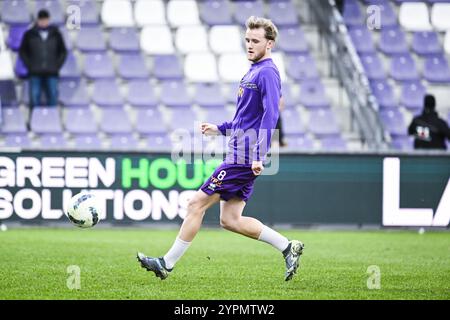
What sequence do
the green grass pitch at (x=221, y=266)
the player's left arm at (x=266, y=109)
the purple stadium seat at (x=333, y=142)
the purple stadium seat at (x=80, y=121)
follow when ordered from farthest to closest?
1. the purple stadium seat at (x=333, y=142)
2. the purple stadium seat at (x=80, y=121)
3. the player's left arm at (x=266, y=109)
4. the green grass pitch at (x=221, y=266)

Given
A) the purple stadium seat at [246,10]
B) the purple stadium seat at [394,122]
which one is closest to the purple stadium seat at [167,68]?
the purple stadium seat at [246,10]

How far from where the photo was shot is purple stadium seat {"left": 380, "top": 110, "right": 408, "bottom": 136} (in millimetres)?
18531

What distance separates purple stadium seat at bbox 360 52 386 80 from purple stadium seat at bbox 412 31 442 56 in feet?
3.54

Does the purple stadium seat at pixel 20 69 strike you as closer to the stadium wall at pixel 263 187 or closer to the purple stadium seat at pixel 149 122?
the purple stadium seat at pixel 149 122

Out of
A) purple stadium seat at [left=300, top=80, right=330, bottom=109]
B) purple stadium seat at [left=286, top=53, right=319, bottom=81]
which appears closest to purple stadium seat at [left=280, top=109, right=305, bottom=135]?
purple stadium seat at [left=300, top=80, right=330, bottom=109]

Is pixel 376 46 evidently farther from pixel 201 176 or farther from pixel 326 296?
pixel 326 296

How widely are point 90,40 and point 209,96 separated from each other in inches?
103

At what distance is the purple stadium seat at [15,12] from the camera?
19.3m

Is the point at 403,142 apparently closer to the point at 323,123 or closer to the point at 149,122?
the point at 323,123

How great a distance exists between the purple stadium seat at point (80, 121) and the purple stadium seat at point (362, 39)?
18.0ft

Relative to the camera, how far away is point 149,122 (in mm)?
18281

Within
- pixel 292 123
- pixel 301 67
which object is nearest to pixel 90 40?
pixel 301 67

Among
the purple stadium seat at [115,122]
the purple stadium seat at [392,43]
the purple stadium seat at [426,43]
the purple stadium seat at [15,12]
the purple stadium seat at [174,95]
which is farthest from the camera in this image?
the purple stadium seat at [426,43]
